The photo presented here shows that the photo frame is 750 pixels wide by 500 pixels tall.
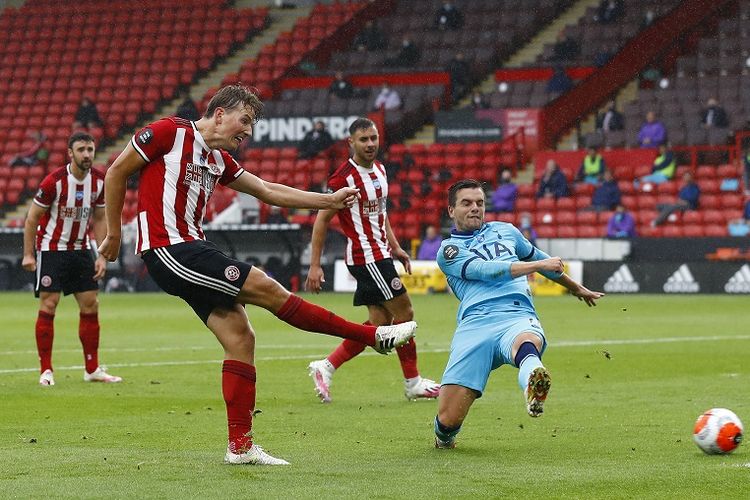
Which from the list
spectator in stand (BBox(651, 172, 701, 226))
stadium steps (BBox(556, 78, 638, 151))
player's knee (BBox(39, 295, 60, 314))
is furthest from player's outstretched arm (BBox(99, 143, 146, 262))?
stadium steps (BBox(556, 78, 638, 151))

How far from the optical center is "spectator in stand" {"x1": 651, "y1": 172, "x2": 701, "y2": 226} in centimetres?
2873

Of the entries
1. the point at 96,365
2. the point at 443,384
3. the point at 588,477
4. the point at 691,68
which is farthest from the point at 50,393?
the point at 691,68

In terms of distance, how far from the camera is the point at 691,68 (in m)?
33.0

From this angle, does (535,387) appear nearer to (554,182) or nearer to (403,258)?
(403,258)

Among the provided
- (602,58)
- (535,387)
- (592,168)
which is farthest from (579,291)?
(602,58)

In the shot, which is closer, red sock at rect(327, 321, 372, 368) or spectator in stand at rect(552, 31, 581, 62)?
red sock at rect(327, 321, 372, 368)

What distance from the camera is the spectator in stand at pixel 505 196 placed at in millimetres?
30469

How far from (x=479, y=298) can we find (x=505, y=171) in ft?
77.1

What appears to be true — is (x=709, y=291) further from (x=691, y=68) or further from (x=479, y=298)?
(x=479, y=298)

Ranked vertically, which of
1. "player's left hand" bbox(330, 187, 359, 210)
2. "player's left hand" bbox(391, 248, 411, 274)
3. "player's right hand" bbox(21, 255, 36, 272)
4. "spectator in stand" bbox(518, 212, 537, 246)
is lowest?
"spectator in stand" bbox(518, 212, 537, 246)

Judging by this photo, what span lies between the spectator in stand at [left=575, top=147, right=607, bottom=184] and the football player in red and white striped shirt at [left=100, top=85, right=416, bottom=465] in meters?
23.8

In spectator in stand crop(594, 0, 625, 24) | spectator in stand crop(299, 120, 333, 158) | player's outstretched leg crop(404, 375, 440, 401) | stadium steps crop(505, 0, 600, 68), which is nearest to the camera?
player's outstretched leg crop(404, 375, 440, 401)

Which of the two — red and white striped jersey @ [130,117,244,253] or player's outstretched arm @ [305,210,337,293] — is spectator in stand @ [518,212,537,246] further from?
red and white striped jersey @ [130,117,244,253]

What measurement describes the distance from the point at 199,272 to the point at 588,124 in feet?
91.7
